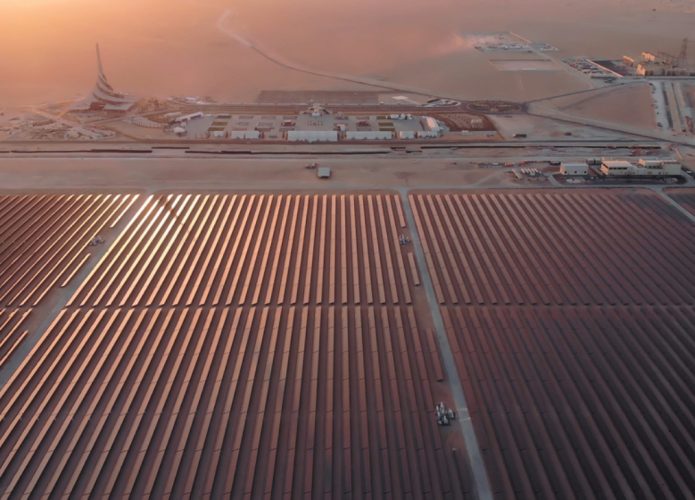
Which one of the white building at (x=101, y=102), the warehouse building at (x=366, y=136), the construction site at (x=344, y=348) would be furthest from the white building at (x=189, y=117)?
the construction site at (x=344, y=348)

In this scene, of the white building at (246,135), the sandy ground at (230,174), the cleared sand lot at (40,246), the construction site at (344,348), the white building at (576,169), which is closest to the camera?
the construction site at (344,348)

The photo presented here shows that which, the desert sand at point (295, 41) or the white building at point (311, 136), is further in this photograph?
the desert sand at point (295, 41)

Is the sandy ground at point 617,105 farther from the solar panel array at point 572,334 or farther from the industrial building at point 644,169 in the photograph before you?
the solar panel array at point 572,334

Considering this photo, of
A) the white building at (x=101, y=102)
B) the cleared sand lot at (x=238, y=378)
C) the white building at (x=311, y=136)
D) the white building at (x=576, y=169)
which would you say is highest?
→ the white building at (x=101, y=102)

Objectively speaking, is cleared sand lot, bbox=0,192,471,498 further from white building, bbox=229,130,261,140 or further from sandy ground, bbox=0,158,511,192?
white building, bbox=229,130,261,140

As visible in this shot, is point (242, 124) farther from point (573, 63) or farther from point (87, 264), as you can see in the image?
point (573, 63)

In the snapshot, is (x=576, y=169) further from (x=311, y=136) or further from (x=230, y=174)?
(x=230, y=174)

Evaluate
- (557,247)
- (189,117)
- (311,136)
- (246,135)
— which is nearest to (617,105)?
(311,136)

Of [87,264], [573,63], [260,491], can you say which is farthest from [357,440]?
[573,63]

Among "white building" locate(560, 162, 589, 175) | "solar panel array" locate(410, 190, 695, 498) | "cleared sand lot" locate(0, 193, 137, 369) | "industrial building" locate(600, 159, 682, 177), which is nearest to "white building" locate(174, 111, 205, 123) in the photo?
"cleared sand lot" locate(0, 193, 137, 369)
